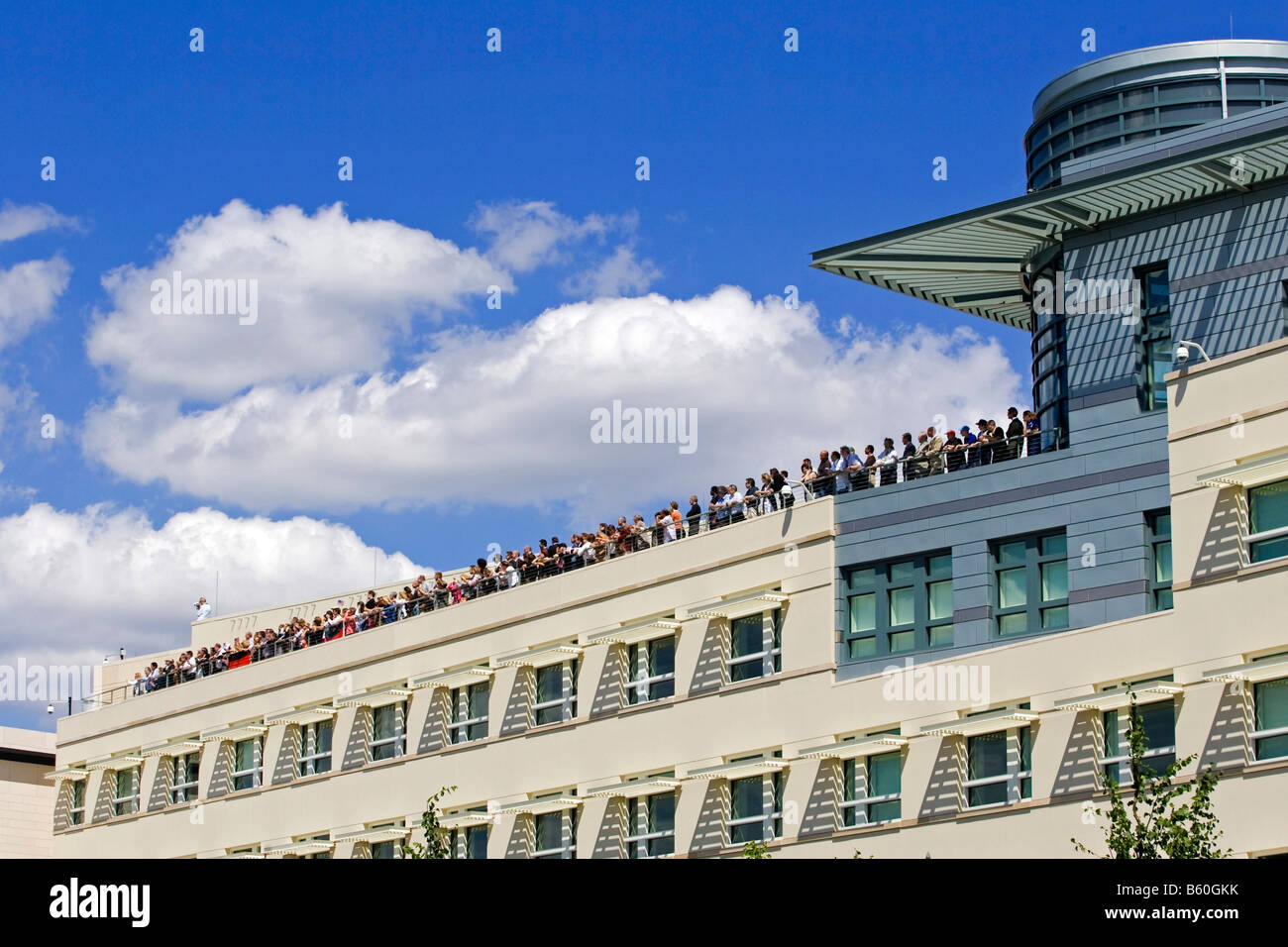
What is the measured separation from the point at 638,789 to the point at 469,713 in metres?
8.45

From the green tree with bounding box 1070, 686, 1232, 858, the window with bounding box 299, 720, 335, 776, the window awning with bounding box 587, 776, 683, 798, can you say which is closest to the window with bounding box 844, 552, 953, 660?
Answer: the window awning with bounding box 587, 776, 683, 798

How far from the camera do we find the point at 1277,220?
1660 inches

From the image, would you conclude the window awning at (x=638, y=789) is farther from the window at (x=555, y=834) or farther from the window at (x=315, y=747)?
the window at (x=315, y=747)

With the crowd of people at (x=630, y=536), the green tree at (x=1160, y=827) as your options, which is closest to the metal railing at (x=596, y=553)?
the crowd of people at (x=630, y=536)

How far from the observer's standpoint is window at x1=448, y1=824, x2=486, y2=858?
181 feet

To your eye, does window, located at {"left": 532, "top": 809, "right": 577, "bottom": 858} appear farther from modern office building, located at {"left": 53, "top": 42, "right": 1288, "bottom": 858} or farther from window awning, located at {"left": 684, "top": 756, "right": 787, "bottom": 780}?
window awning, located at {"left": 684, "top": 756, "right": 787, "bottom": 780}

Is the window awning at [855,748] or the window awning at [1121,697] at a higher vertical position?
the window awning at [1121,697]

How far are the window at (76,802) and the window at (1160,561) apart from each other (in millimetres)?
44346

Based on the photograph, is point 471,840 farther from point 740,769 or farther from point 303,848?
point 740,769

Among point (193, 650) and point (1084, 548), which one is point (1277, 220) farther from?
point (193, 650)

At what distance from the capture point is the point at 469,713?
57.2 meters

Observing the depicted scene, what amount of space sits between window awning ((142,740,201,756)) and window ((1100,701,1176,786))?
1425 inches

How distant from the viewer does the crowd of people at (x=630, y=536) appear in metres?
45.7
